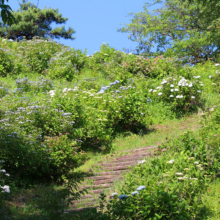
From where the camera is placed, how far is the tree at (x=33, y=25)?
24.8 meters

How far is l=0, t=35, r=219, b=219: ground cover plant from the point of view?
5.44 metres

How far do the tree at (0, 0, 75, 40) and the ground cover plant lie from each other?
10.4 meters

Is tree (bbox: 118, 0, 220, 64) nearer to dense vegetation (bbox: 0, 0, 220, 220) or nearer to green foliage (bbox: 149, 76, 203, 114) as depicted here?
dense vegetation (bbox: 0, 0, 220, 220)

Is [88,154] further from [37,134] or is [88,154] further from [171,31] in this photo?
[171,31]

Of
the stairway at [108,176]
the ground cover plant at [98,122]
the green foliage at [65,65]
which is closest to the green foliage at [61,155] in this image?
the ground cover plant at [98,122]

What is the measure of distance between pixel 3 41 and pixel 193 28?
10863 millimetres

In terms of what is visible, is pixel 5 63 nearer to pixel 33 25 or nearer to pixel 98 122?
pixel 98 122

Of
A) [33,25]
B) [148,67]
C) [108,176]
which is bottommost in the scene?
[108,176]

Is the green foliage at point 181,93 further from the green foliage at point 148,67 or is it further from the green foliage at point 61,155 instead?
the green foliage at point 61,155

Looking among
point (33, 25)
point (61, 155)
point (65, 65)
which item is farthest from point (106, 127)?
point (33, 25)

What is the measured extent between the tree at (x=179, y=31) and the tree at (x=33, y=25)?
8016 mm

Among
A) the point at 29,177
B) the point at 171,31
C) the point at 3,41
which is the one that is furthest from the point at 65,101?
the point at 171,31

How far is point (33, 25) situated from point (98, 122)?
1862cm

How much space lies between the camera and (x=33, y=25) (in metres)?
25.6
